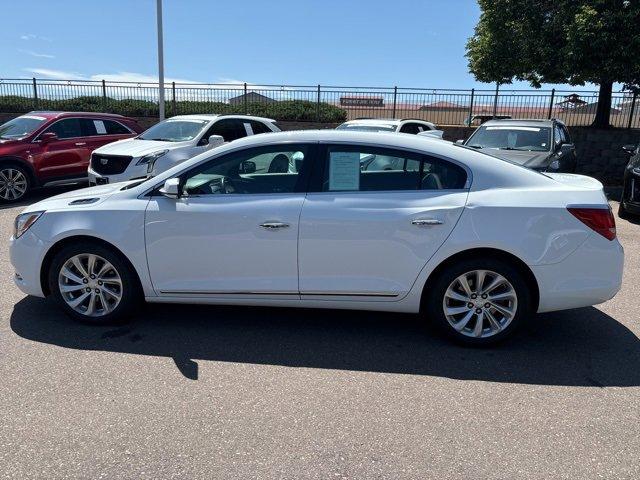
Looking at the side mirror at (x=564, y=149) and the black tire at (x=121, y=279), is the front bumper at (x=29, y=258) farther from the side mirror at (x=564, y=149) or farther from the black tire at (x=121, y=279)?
the side mirror at (x=564, y=149)

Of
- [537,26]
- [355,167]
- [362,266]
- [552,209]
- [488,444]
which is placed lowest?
[488,444]

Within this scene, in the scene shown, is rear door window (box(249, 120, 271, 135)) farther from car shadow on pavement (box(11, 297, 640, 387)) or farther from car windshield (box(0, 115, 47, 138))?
car shadow on pavement (box(11, 297, 640, 387))

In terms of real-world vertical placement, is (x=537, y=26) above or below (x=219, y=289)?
above

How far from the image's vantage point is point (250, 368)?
378 cm

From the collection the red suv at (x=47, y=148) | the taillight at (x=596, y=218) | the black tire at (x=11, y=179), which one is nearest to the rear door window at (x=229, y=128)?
the red suv at (x=47, y=148)

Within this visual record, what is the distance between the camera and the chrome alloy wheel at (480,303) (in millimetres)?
4016

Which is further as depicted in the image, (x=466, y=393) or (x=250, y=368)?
(x=250, y=368)

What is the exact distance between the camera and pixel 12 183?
33.5 feet

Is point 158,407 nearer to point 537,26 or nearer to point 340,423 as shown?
point 340,423

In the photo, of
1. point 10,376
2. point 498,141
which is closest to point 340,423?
point 10,376

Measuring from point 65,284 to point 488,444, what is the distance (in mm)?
3423

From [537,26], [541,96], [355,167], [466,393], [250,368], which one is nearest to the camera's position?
[466,393]

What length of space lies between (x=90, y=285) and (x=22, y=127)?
8176 mm

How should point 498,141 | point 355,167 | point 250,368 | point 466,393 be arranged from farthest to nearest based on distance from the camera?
point 498,141, point 355,167, point 250,368, point 466,393
